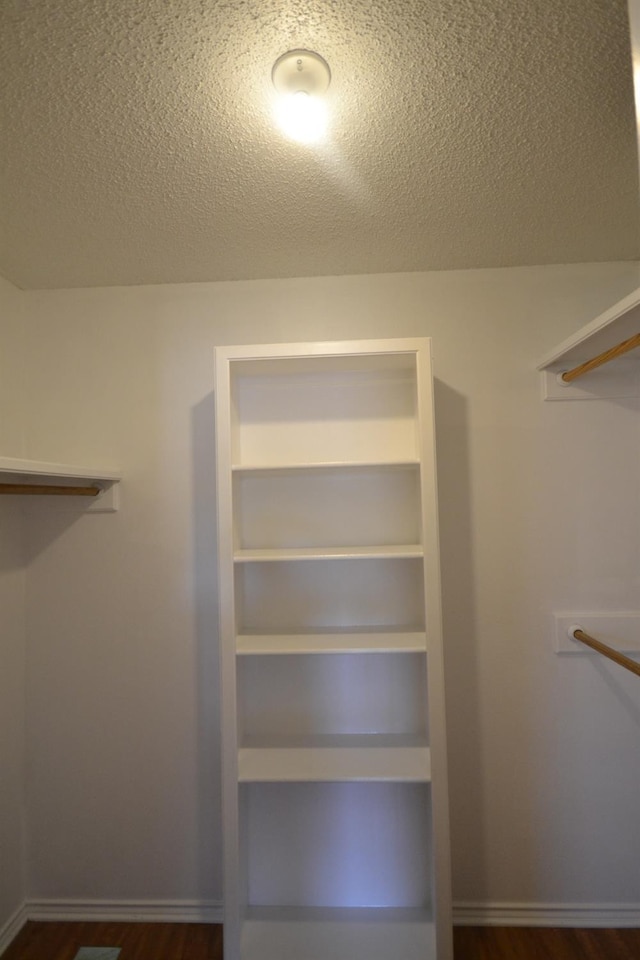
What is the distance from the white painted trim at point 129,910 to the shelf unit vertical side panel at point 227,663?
0.29 meters

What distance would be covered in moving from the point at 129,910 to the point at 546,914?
5.19ft

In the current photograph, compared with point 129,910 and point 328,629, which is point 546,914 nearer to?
point 328,629

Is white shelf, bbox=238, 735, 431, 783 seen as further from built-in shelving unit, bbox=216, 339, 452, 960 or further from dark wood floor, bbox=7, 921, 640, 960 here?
dark wood floor, bbox=7, 921, 640, 960

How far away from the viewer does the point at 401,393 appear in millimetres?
1847

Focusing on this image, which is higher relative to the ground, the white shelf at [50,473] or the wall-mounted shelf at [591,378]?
the wall-mounted shelf at [591,378]

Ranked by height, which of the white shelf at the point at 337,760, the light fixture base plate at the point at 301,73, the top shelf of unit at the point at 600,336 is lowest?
the white shelf at the point at 337,760

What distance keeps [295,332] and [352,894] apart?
7.14 ft

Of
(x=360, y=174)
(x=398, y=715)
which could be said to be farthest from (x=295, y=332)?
(x=398, y=715)

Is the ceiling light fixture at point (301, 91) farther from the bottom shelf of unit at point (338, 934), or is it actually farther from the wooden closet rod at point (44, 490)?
the bottom shelf of unit at point (338, 934)

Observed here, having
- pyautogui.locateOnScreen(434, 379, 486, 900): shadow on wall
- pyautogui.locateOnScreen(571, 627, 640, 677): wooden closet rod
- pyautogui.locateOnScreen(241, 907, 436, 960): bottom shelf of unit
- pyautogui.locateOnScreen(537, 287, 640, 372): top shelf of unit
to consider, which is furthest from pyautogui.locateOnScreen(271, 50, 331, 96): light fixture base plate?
pyautogui.locateOnScreen(241, 907, 436, 960): bottom shelf of unit

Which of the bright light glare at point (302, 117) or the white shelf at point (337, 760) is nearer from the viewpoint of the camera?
the bright light glare at point (302, 117)

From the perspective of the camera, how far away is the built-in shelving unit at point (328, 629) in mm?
1596

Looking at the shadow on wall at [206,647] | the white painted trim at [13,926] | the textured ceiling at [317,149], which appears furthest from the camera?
the shadow on wall at [206,647]

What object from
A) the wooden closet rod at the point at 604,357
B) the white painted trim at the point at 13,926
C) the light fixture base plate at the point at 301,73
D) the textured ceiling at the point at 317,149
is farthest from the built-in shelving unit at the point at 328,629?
the white painted trim at the point at 13,926
